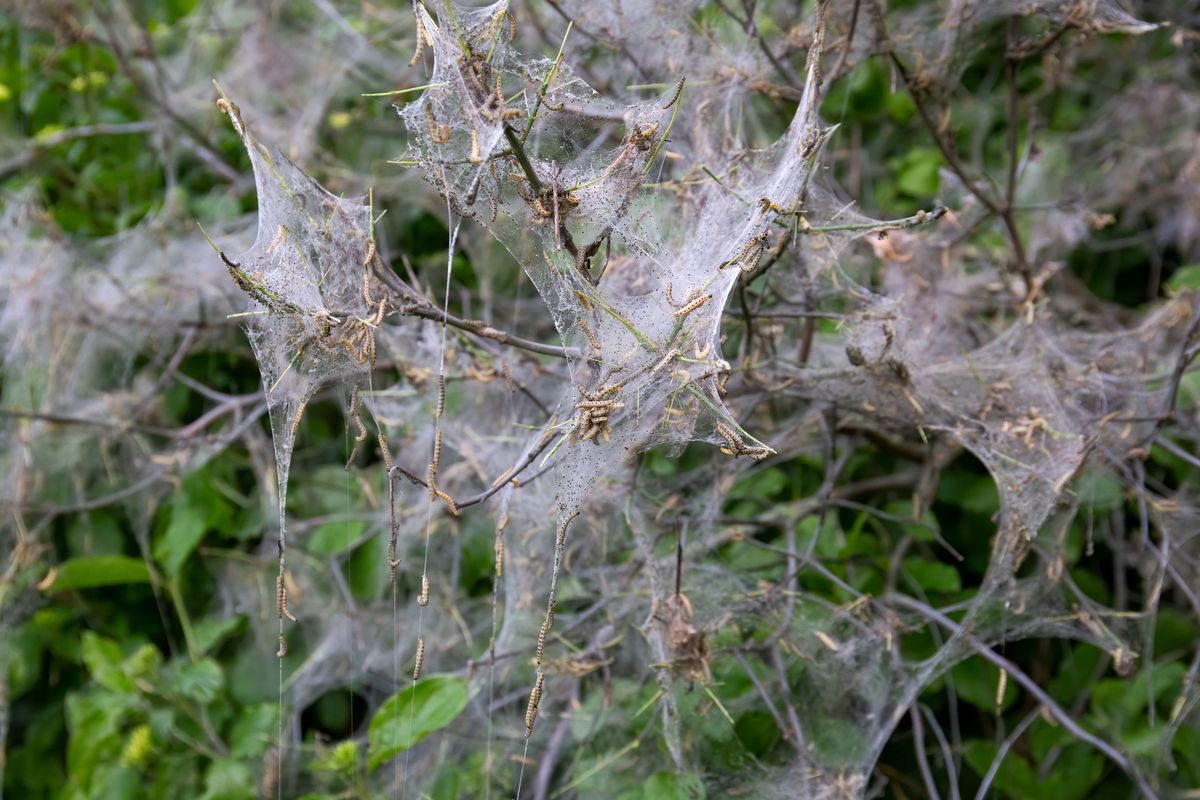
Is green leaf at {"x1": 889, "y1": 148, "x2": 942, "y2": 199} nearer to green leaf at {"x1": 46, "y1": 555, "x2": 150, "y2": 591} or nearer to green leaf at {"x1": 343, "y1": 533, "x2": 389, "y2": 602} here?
green leaf at {"x1": 343, "y1": 533, "x2": 389, "y2": 602}

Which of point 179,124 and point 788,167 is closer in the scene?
point 788,167

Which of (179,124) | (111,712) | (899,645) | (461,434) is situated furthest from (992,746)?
(179,124)

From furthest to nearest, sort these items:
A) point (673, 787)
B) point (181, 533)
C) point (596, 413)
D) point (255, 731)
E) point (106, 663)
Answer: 1. point (181, 533)
2. point (106, 663)
3. point (255, 731)
4. point (673, 787)
5. point (596, 413)

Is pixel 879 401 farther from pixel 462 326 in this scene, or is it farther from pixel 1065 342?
pixel 462 326

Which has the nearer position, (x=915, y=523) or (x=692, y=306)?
(x=692, y=306)

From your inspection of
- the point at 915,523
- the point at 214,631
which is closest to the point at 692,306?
the point at 915,523

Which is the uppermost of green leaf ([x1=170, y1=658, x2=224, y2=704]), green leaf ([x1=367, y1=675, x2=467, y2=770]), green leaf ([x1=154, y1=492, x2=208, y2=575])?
green leaf ([x1=367, y1=675, x2=467, y2=770])

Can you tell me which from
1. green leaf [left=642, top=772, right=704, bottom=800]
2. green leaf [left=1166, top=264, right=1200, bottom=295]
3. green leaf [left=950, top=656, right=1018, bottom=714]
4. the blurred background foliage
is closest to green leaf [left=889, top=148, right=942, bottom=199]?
the blurred background foliage

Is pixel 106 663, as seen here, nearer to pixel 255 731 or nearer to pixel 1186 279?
pixel 255 731
